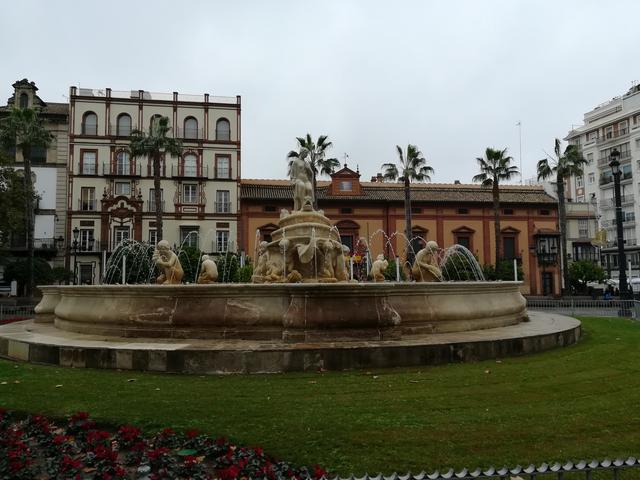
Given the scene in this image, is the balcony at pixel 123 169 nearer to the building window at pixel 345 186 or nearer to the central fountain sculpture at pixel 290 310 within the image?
the building window at pixel 345 186

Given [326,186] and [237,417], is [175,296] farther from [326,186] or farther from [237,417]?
[326,186]

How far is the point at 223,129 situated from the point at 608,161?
152 feet

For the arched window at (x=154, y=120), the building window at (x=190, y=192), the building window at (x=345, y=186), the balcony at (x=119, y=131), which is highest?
the arched window at (x=154, y=120)

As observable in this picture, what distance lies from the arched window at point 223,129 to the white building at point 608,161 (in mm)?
43223

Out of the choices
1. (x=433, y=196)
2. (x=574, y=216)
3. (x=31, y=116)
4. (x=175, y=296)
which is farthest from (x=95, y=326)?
(x=574, y=216)

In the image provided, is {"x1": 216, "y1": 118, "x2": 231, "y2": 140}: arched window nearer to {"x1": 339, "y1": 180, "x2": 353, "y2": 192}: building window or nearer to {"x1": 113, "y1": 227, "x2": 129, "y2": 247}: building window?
{"x1": 339, "y1": 180, "x2": 353, "y2": 192}: building window

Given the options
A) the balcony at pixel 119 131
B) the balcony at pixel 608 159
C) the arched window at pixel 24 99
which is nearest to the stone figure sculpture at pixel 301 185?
the balcony at pixel 119 131

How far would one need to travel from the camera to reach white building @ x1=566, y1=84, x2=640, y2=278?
58.5 metres

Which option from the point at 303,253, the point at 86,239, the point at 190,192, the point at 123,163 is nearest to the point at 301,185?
the point at 303,253

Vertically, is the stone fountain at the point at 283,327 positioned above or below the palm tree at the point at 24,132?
below

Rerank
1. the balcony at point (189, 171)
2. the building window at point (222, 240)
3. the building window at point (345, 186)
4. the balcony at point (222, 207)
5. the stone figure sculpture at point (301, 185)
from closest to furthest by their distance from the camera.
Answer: the stone figure sculpture at point (301, 185)
the building window at point (222, 240)
the balcony at point (222, 207)
the balcony at point (189, 171)
the building window at point (345, 186)

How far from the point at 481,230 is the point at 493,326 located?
4123cm

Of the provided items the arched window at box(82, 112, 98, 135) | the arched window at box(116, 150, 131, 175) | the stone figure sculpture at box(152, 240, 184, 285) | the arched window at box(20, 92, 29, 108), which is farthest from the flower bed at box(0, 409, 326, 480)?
the arched window at box(20, 92, 29, 108)

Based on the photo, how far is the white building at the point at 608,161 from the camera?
58500 mm
